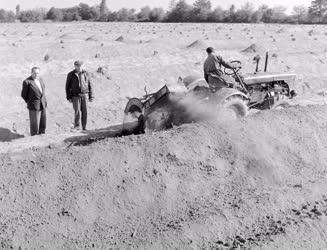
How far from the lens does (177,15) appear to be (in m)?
71.9

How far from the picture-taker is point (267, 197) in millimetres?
7441

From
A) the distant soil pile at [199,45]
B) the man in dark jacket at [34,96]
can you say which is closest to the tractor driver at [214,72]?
the man in dark jacket at [34,96]

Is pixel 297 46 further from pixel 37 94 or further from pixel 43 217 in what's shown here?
pixel 43 217

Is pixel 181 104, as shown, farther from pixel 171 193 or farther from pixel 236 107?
pixel 171 193

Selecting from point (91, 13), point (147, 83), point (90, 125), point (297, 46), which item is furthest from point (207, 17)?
point (90, 125)

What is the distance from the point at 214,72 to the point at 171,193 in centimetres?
354

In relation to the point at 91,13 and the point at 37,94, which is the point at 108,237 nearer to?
the point at 37,94

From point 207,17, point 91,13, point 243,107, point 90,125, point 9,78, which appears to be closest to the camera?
point 243,107

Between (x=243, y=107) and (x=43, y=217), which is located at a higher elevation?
(x=243, y=107)

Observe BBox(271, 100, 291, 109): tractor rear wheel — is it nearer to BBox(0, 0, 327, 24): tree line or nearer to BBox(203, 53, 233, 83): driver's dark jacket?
BBox(203, 53, 233, 83): driver's dark jacket

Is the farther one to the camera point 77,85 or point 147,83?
point 147,83

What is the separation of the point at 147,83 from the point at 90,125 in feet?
17.0

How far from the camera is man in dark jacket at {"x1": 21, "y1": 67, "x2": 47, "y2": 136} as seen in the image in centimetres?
1045

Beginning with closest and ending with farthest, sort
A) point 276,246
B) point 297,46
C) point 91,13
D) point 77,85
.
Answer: point 276,246
point 77,85
point 297,46
point 91,13
